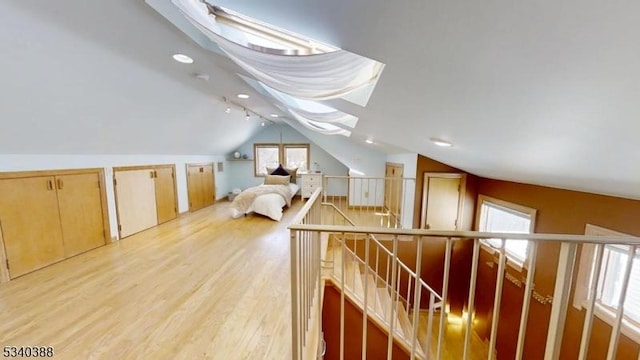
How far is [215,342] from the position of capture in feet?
5.86

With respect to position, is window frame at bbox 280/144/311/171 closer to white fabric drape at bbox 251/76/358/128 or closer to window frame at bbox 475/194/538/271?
white fabric drape at bbox 251/76/358/128

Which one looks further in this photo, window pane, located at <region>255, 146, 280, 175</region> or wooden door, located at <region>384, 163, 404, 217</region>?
→ window pane, located at <region>255, 146, 280, 175</region>

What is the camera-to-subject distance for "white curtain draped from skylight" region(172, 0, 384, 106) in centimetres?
124

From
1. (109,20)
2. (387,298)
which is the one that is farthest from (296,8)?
(387,298)

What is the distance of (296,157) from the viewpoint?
7402 millimetres

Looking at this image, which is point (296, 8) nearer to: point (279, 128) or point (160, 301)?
point (160, 301)

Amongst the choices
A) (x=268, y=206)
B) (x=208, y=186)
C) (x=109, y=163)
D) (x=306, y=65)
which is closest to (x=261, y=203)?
(x=268, y=206)

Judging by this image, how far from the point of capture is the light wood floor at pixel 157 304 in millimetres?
1748

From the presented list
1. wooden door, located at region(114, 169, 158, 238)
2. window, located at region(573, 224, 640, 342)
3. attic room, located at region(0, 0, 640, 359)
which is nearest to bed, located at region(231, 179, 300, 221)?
attic room, located at region(0, 0, 640, 359)

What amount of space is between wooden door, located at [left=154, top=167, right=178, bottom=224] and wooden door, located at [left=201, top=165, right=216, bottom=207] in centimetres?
105

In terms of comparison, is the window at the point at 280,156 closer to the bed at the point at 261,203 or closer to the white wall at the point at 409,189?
the bed at the point at 261,203

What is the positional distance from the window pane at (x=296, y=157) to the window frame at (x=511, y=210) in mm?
4588

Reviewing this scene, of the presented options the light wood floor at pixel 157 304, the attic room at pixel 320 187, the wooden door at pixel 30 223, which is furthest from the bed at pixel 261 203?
the wooden door at pixel 30 223

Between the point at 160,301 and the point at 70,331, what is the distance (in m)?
0.58
